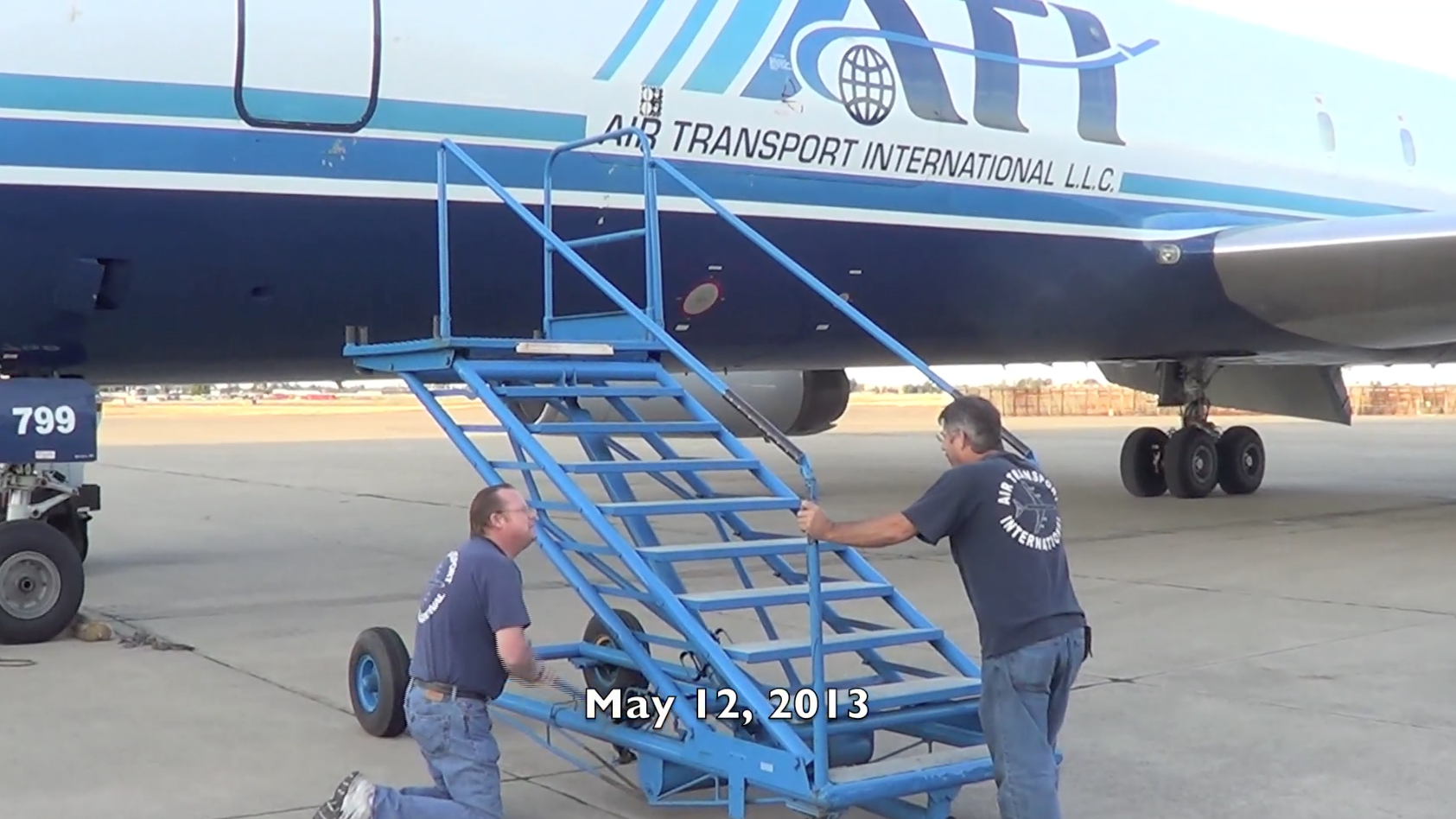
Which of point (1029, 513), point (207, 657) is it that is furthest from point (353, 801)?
point (207, 657)

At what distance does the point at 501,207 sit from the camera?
7.06 meters

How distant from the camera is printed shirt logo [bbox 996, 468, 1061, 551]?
371cm

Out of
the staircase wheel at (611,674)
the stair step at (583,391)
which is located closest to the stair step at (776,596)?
the staircase wheel at (611,674)

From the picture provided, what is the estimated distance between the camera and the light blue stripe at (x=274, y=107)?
595 centimetres

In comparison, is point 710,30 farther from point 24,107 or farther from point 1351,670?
point 1351,670

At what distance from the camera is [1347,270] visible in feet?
35.8

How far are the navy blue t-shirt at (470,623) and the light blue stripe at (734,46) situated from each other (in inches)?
166

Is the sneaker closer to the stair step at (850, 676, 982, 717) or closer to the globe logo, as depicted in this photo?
the stair step at (850, 676, 982, 717)

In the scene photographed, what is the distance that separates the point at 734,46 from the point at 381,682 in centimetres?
426

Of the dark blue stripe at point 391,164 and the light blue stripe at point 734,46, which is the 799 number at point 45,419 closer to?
the dark blue stripe at point 391,164

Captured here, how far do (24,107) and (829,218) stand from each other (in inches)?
167

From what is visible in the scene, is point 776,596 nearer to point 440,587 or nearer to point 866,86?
point 440,587

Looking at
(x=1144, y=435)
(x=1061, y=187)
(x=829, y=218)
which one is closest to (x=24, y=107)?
(x=829, y=218)

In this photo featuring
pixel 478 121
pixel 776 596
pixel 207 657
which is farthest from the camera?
pixel 478 121
